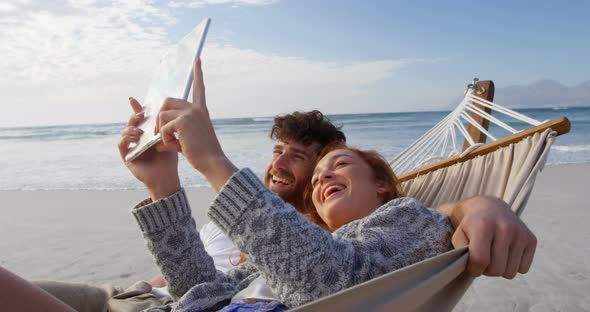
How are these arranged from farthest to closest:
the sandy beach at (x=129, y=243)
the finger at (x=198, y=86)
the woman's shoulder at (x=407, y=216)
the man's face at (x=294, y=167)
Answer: the sandy beach at (x=129, y=243)
the man's face at (x=294, y=167)
the woman's shoulder at (x=407, y=216)
the finger at (x=198, y=86)

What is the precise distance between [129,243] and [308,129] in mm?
2414

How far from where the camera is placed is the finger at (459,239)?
39.5 inches

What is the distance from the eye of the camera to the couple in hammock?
90cm

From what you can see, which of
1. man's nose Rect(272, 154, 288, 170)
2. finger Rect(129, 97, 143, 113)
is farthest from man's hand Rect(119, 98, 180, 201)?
man's nose Rect(272, 154, 288, 170)

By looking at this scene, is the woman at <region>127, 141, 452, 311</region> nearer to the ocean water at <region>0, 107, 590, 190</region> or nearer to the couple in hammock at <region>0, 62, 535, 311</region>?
the couple in hammock at <region>0, 62, 535, 311</region>

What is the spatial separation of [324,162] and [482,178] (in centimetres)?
54

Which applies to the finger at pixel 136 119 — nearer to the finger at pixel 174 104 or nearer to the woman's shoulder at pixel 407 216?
the finger at pixel 174 104

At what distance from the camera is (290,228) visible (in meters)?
0.89

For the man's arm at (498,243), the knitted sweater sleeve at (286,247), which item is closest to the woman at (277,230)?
the knitted sweater sleeve at (286,247)

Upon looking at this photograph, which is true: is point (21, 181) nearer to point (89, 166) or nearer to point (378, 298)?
point (89, 166)

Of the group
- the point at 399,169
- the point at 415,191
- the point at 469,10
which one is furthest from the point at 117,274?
the point at 469,10

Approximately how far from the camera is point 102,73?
49.8 ft

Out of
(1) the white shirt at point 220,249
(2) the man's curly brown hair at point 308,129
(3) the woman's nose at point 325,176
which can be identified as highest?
(2) the man's curly brown hair at point 308,129

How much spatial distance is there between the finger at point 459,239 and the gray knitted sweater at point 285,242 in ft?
0.17
